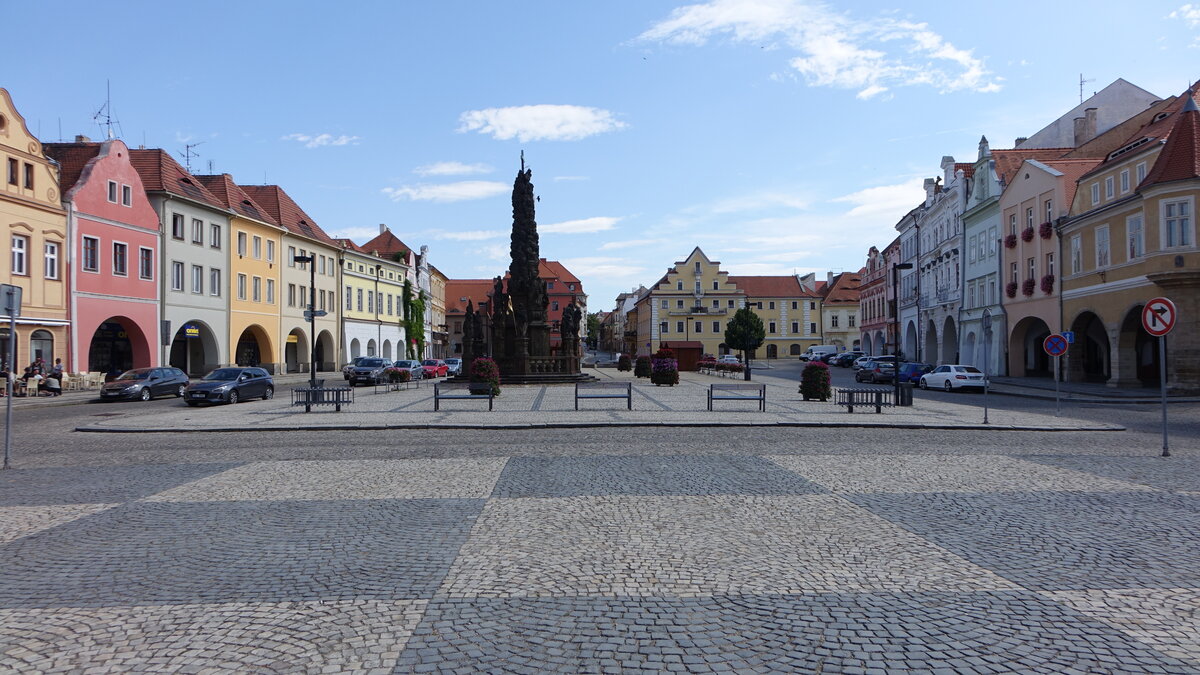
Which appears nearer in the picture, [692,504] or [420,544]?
[420,544]

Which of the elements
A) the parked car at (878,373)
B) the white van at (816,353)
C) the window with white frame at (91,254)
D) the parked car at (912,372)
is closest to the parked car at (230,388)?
the window with white frame at (91,254)

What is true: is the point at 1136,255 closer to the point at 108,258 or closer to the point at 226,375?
the point at 226,375

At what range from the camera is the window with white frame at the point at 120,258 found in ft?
124

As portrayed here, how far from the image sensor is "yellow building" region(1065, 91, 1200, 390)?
93.5ft

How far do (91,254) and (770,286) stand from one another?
82646 mm

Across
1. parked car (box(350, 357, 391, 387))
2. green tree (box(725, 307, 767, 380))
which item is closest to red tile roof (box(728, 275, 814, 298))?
green tree (box(725, 307, 767, 380))

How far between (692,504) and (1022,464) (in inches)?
259

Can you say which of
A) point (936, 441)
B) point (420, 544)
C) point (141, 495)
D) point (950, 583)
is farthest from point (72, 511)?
point (936, 441)

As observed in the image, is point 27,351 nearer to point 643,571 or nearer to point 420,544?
point 420,544


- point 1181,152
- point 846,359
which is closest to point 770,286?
point 846,359

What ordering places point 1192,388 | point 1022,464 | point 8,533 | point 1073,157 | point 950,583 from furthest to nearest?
1. point 1073,157
2. point 1192,388
3. point 1022,464
4. point 8,533
5. point 950,583

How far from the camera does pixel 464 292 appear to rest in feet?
387

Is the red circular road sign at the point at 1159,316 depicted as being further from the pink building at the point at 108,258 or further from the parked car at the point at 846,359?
the parked car at the point at 846,359

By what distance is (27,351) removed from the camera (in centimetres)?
3247
